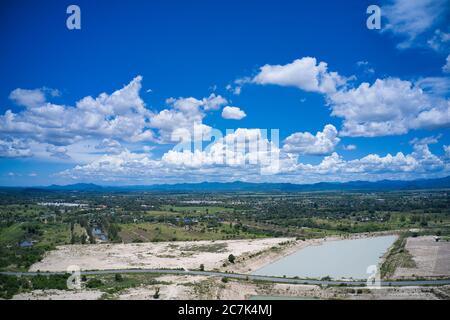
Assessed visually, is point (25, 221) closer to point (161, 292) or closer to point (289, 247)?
point (289, 247)

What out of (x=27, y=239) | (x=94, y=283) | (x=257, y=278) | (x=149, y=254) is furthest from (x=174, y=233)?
(x=94, y=283)

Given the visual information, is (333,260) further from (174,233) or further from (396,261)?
(174,233)

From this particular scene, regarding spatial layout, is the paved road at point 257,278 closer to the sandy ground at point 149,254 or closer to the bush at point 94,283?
the sandy ground at point 149,254

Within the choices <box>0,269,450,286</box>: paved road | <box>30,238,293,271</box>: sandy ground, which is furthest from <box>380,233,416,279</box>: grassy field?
<box>30,238,293,271</box>: sandy ground

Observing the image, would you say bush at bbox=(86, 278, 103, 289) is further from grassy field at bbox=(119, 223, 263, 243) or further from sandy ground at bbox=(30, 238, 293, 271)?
grassy field at bbox=(119, 223, 263, 243)

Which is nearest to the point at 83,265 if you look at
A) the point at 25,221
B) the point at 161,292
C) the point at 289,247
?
the point at 161,292

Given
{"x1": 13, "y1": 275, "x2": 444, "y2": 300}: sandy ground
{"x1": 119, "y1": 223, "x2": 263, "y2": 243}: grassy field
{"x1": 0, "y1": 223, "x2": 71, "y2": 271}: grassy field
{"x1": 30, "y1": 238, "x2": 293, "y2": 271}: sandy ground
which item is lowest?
{"x1": 119, "y1": 223, "x2": 263, "y2": 243}: grassy field
